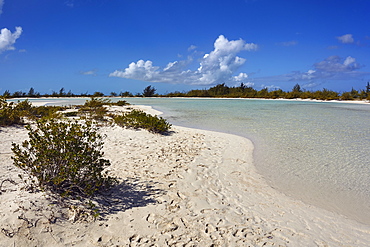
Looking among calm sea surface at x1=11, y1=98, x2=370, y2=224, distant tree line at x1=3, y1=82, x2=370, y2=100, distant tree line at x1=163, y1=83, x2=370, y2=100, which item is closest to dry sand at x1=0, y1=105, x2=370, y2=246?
calm sea surface at x1=11, y1=98, x2=370, y2=224

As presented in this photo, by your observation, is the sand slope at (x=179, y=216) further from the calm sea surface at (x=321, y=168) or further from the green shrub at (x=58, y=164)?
the calm sea surface at (x=321, y=168)

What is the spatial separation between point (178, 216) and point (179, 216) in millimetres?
13

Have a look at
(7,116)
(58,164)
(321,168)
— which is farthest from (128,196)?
(7,116)

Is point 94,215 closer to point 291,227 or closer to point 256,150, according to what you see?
point 291,227

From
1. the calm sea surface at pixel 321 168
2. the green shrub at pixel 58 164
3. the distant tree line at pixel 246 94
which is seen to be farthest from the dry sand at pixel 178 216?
the distant tree line at pixel 246 94

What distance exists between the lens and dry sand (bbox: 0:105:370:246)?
2.29 m

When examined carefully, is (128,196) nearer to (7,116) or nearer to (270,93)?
(7,116)

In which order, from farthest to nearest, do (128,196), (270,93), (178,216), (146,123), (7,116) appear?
(270,93), (146,123), (7,116), (128,196), (178,216)

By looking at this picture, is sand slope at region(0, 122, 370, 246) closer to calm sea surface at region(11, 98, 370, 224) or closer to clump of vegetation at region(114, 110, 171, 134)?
calm sea surface at region(11, 98, 370, 224)

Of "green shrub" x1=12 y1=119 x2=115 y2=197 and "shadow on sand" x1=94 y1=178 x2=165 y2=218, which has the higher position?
"green shrub" x1=12 y1=119 x2=115 y2=197

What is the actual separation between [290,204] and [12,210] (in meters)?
3.44

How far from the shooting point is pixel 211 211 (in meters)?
2.94

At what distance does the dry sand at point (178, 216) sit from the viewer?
2289 millimetres

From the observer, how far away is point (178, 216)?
2.78 m
